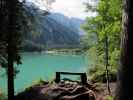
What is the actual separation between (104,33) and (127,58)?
10.1 meters

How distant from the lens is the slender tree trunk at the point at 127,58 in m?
3.92

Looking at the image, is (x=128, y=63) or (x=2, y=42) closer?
(x=128, y=63)

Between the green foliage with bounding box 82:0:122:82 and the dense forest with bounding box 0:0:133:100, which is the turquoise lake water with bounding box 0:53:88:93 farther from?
the green foliage with bounding box 82:0:122:82

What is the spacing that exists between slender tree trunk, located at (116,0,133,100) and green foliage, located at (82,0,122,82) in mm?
3167

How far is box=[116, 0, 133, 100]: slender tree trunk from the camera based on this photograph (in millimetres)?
3924

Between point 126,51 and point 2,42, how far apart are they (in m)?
9.08

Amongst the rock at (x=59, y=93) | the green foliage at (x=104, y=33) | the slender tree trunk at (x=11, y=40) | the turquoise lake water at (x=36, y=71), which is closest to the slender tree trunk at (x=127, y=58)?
the green foliage at (x=104, y=33)

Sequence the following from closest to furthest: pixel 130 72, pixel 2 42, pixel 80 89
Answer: pixel 130 72, pixel 80 89, pixel 2 42

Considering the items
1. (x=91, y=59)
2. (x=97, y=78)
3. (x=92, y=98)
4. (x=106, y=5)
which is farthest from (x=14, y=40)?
(x=91, y=59)

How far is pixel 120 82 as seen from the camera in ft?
13.1

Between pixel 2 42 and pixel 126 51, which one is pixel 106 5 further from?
pixel 126 51

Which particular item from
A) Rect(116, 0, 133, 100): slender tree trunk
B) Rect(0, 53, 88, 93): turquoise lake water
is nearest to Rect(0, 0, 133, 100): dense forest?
Rect(116, 0, 133, 100): slender tree trunk

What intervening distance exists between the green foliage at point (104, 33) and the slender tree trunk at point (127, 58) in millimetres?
3167

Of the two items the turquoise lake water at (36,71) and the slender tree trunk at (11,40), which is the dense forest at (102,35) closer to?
the slender tree trunk at (11,40)
